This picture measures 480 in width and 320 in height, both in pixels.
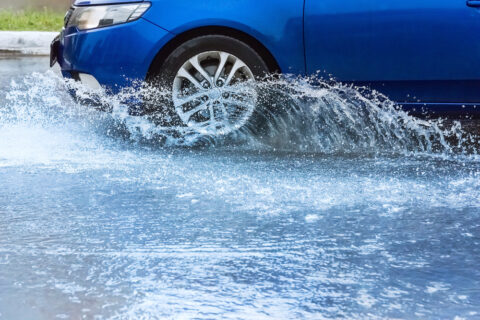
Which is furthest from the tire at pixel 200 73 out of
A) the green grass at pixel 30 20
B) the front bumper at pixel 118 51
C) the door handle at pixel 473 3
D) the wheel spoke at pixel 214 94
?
the green grass at pixel 30 20

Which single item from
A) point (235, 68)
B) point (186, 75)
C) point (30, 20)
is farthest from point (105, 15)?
point (30, 20)

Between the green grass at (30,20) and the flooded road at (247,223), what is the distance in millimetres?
8966

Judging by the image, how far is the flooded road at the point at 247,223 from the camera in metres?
3.19

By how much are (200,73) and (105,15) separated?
785 millimetres

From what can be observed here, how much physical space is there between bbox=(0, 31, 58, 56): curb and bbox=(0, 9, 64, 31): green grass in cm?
104

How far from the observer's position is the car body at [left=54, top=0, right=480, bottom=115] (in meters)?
5.75

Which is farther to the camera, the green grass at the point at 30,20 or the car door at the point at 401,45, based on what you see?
the green grass at the point at 30,20

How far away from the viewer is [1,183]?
511cm

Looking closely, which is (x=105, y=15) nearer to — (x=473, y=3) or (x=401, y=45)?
(x=401, y=45)

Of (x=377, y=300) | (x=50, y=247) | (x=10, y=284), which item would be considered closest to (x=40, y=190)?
(x=50, y=247)

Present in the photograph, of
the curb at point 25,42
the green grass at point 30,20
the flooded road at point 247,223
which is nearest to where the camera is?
the flooded road at point 247,223

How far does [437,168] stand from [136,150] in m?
2.04

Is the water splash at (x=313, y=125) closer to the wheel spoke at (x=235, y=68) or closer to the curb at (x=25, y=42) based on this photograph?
the wheel spoke at (x=235, y=68)

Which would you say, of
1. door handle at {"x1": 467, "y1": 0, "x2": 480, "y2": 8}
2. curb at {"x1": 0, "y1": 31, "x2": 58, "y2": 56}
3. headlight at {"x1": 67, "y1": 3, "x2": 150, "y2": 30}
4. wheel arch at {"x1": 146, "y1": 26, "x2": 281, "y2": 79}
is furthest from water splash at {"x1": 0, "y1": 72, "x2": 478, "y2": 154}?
curb at {"x1": 0, "y1": 31, "x2": 58, "y2": 56}
